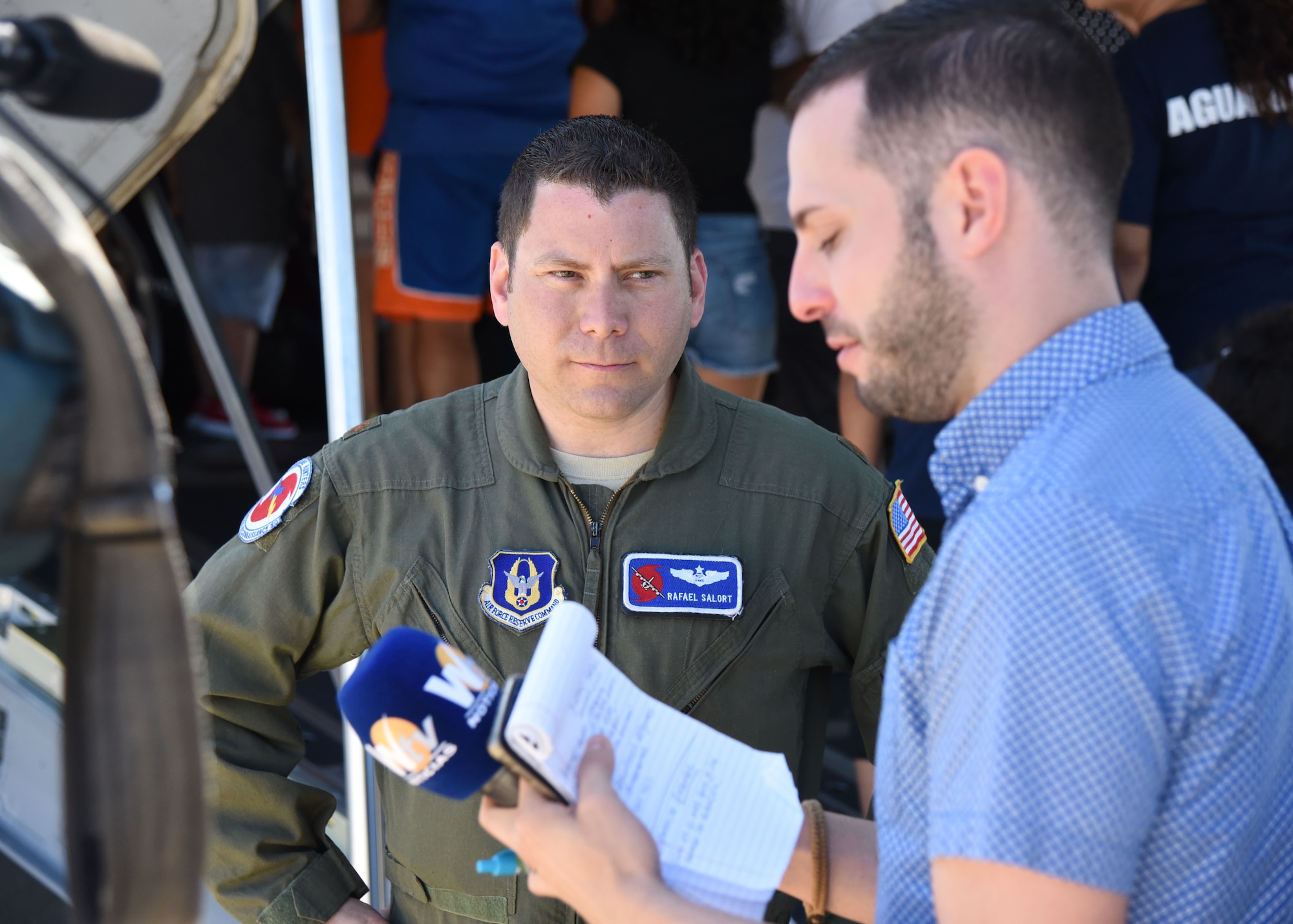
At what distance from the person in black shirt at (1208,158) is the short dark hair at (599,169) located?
126 centimetres

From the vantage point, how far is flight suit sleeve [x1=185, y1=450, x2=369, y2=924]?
1942 mm

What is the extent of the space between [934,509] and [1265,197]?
1096mm

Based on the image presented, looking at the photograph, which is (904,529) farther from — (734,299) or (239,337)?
(239,337)

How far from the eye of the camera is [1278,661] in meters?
1.06

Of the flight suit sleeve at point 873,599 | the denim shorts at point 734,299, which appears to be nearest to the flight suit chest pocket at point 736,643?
the flight suit sleeve at point 873,599

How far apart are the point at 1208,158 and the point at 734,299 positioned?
1.31 meters

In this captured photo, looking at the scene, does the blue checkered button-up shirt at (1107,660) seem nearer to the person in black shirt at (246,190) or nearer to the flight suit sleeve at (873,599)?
the flight suit sleeve at (873,599)

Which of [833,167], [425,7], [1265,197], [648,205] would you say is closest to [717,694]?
[648,205]

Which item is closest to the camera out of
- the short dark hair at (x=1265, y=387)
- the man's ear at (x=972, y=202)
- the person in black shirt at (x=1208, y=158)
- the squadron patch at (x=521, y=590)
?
the man's ear at (x=972, y=202)

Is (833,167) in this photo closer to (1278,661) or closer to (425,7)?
(1278,661)

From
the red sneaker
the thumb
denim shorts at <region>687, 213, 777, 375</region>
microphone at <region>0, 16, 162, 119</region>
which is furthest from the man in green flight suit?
the red sneaker

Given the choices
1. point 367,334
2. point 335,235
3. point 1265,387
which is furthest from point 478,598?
point 367,334

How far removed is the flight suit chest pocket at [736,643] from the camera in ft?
6.31

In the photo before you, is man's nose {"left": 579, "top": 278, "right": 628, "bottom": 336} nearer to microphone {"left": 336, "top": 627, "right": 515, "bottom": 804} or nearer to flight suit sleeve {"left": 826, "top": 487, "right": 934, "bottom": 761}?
flight suit sleeve {"left": 826, "top": 487, "right": 934, "bottom": 761}
